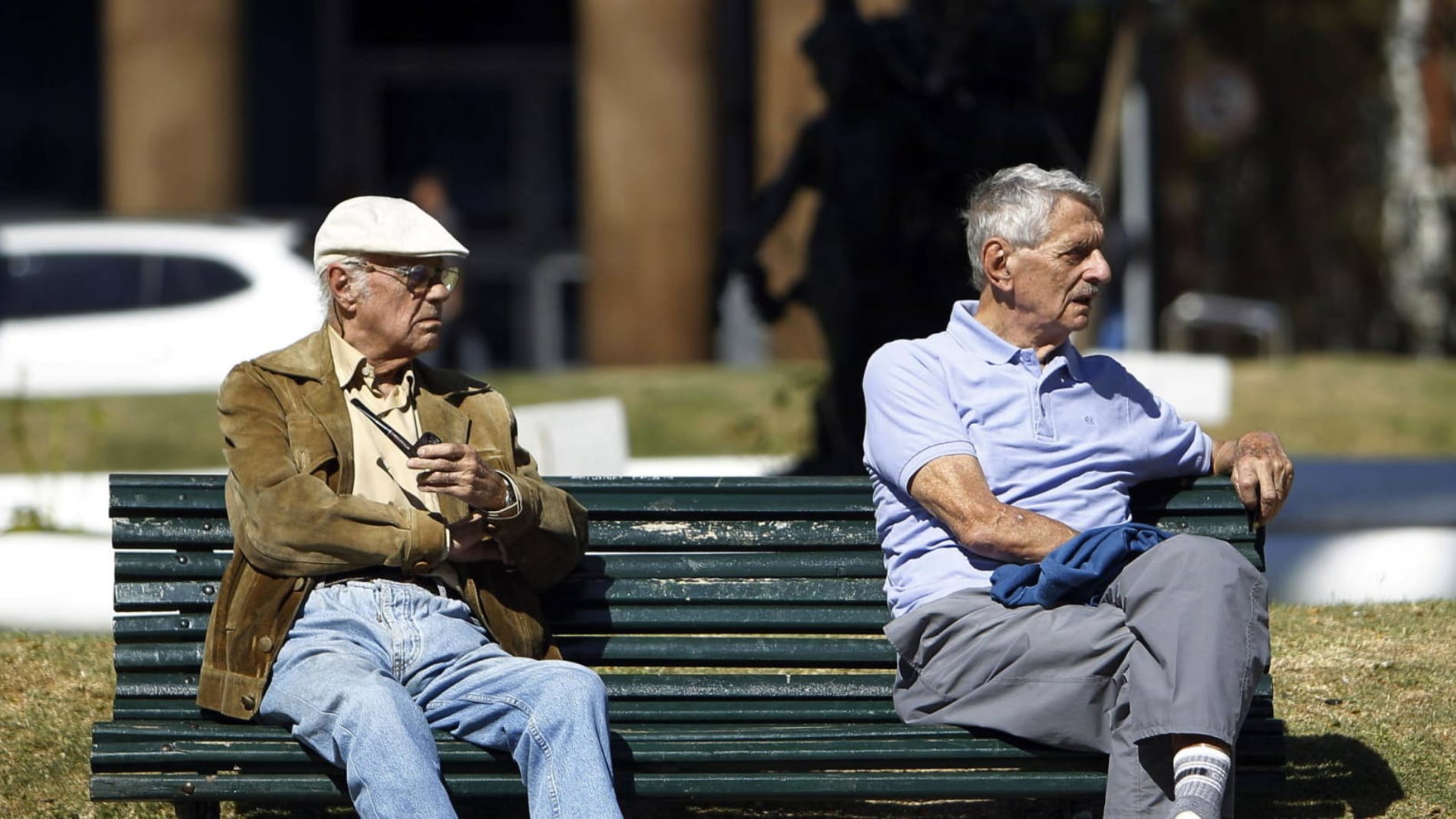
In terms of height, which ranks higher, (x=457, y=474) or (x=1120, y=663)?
(x=457, y=474)

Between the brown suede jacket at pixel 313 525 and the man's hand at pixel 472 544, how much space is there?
0.02 m

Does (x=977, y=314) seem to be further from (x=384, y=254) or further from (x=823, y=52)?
(x=823, y=52)

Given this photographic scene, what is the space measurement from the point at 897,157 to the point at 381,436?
11.1 ft

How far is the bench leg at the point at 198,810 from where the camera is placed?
13.9 ft

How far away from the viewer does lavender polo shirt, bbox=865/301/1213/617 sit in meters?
4.36

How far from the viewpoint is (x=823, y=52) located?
745 cm

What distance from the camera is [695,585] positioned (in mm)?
4598

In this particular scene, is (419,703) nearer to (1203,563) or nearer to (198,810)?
(198,810)

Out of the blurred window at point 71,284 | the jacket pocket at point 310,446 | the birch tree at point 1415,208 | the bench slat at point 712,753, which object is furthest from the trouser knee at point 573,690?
the birch tree at point 1415,208

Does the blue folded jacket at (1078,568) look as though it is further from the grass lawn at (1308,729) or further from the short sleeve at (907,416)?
the grass lawn at (1308,729)

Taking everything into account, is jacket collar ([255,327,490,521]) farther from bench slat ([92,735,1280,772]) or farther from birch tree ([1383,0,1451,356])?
birch tree ([1383,0,1451,356])

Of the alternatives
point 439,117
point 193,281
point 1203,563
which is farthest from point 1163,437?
point 439,117

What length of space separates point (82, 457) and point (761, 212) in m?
5.25

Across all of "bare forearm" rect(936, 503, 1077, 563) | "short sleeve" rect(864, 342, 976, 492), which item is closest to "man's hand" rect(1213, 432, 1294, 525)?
"bare forearm" rect(936, 503, 1077, 563)
